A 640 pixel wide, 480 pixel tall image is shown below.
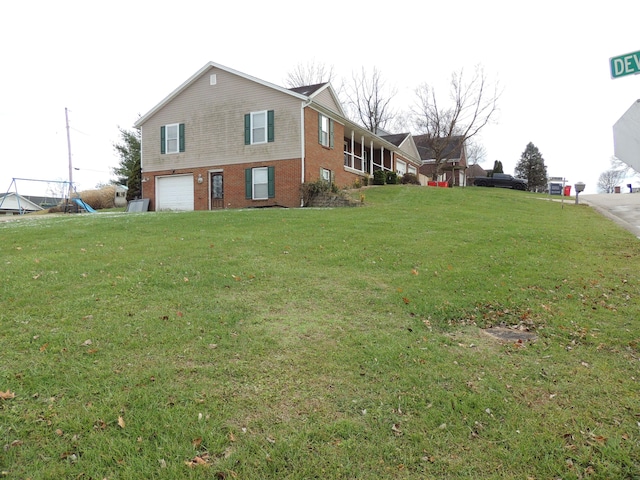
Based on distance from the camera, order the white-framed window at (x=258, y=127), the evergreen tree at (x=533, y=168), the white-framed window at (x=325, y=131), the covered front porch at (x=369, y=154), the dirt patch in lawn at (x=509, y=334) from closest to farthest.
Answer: the dirt patch in lawn at (x=509, y=334), the white-framed window at (x=258, y=127), the white-framed window at (x=325, y=131), the covered front porch at (x=369, y=154), the evergreen tree at (x=533, y=168)

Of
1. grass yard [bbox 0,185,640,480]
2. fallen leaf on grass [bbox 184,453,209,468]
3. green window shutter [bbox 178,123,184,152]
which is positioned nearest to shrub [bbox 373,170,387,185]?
green window shutter [bbox 178,123,184,152]

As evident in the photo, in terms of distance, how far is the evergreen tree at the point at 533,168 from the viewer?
192 ft

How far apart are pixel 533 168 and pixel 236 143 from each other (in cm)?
5224

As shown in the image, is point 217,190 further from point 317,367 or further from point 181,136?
point 317,367

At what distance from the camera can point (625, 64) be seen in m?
2.98

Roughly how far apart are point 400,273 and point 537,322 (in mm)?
2335

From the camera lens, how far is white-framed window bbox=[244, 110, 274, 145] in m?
19.2

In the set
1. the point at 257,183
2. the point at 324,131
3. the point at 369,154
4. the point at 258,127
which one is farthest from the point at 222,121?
the point at 369,154

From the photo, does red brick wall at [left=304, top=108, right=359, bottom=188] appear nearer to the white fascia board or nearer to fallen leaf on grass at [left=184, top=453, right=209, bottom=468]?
the white fascia board

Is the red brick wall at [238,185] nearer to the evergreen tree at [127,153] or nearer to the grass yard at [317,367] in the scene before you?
the grass yard at [317,367]

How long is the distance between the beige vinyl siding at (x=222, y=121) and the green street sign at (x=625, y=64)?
16.1 meters

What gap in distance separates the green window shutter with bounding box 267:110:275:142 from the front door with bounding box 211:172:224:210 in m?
3.17

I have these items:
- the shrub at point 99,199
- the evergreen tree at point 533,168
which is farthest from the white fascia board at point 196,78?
the evergreen tree at point 533,168

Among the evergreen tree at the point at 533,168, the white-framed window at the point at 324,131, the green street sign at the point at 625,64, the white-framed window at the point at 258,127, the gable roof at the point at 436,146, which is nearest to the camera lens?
the green street sign at the point at 625,64
